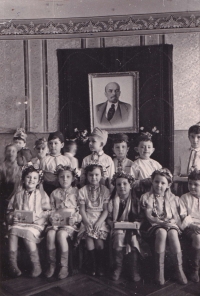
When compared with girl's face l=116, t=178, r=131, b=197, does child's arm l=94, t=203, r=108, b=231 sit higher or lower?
lower

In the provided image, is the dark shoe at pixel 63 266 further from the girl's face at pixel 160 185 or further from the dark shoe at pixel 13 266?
the girl's face at pixel 160 185

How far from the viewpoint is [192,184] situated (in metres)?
2.17

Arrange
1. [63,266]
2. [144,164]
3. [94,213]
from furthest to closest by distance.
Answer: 1. [144,164]
2. [94,213]
3. [63,266]

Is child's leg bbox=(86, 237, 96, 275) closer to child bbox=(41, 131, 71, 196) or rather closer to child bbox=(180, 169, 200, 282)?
child bbox=(41, 131, 71, 196)

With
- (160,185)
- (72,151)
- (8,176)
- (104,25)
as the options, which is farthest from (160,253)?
(104,25)

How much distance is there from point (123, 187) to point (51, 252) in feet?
2.39

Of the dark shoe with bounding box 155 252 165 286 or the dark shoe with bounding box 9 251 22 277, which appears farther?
the dark shoe with bounding box 9 251 22 277

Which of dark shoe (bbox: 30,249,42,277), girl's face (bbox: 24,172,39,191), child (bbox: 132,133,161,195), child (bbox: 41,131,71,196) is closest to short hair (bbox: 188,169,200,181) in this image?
child (bbox: 132,133,161,195)

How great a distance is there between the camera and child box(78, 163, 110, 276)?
2158 millimetres

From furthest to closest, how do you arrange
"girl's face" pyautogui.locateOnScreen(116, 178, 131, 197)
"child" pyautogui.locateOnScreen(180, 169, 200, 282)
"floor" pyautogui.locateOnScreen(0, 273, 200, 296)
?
"girl's face" pyautogui.locateOnScreen(116, 178, 131, 197) < "child" pyautogui.locateOnScreen(180, 169, 200, 282) < "floor" pyautogui.locateOnScreen(0, 273, 200, 296)

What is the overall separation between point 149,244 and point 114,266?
11.9 inches

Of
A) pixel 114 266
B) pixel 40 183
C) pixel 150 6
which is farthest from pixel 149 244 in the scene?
pixel 150 6

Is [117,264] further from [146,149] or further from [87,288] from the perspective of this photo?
[146,149]

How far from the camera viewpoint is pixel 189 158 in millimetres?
2279
